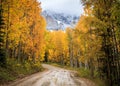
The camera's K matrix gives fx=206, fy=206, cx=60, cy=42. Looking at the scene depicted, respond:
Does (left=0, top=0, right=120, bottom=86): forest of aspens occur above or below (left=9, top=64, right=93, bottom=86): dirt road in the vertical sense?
above

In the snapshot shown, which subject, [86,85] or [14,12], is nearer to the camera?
[86,85]

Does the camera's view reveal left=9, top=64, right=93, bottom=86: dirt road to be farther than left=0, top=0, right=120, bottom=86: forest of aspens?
Yes

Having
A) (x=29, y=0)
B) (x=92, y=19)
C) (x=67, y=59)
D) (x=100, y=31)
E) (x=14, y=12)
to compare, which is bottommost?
(x=67, y=59)

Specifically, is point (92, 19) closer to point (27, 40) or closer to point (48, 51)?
point (27, 40)

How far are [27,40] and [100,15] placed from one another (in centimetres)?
1658

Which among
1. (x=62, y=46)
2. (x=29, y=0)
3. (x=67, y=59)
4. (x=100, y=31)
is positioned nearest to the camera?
(x=100, y=31)

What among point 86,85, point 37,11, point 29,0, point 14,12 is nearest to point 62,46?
point 37,11

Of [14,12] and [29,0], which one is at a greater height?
[29,0]

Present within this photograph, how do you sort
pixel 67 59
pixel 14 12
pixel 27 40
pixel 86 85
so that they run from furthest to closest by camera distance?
pixel 67 59 → pixel 27 40 → pixel 14 12 → pixel 86 85

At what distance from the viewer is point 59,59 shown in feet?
220

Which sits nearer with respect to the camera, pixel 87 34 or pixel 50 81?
pixel 87 34

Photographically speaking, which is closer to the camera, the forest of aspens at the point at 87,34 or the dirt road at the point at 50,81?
the forest of aspens at the point at 87,34

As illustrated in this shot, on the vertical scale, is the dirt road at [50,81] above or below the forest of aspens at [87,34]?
below

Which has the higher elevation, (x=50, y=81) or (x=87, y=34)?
(x=87, y=34)
